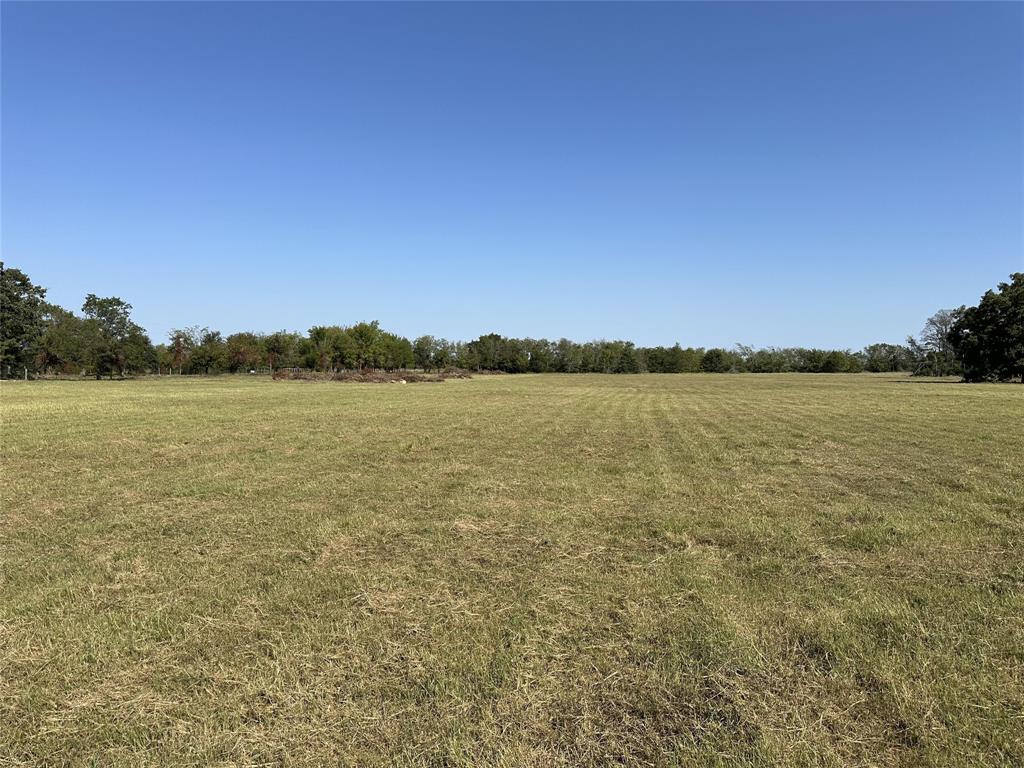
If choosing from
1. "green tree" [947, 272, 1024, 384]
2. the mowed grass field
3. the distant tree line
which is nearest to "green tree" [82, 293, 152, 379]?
the distant tree line

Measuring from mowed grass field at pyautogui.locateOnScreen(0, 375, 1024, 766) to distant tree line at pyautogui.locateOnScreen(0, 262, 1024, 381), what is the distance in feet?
220

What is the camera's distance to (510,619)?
4.23 meters

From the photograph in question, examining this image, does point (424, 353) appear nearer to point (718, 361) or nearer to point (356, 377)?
point (356, 377)

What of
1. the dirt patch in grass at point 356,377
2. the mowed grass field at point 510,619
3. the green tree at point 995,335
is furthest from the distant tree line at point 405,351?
the mowed grass field at point 510,619

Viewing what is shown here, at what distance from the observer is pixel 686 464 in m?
11.5

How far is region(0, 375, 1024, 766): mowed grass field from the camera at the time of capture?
A: 2891 mm

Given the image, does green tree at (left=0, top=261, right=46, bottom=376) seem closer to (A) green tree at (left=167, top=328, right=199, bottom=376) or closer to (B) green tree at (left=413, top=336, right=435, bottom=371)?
(A) green tree at (left=167, top=328, right=199, bottom=376)

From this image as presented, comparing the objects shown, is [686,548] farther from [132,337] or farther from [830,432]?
[132,337]

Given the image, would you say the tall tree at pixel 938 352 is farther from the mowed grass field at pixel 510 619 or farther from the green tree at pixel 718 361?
the mowed grass field at pixel 510 619

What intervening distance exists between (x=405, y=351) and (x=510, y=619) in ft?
388

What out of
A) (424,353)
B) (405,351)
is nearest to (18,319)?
(405,351)

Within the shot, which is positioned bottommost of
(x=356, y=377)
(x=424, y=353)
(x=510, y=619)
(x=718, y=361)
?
(x=510, y=619)

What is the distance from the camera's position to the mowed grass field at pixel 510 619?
2.89 m

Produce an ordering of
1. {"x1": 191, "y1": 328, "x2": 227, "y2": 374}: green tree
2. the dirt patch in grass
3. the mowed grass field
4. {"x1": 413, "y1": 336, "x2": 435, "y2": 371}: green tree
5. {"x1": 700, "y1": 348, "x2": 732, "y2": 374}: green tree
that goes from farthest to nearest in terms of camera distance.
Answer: {"x1": 700, "y1": 348, "x2": 732, "y2": 374}: green tree < {"x1": 413, "y1": 336, "x2": 435, "y2": 371}: green tree < {"x1": 191, "y1": 328, "x2": 227, "y2": 374}: green tree < the dirt patch in grass < the mowed grass field
